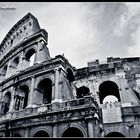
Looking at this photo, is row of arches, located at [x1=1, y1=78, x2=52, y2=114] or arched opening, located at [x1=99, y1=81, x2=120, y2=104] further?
arched opening, located at [x1=99, y1=81, x2=120, y2=104]

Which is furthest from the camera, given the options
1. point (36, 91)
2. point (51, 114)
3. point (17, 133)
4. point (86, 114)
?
point (36, 91)

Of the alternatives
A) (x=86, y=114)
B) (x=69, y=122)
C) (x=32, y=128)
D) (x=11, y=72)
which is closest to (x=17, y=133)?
(x=32, y=128)

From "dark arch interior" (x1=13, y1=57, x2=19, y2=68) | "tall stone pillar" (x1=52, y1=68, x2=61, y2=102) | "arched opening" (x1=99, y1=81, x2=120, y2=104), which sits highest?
"dark arch interior" (x1=13, y1=57, x2=19, y2=68)

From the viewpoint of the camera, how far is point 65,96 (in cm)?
1202

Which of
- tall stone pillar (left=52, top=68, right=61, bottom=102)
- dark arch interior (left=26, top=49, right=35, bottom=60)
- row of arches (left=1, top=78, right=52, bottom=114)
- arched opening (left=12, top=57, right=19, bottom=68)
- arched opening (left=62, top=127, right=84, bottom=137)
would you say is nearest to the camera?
arched opening (left=62, top=127, right=84, bottom=137)

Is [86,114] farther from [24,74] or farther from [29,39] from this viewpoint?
[29,39]

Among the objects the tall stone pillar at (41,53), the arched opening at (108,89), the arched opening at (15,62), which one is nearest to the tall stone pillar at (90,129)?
the arched opening at (108,89)

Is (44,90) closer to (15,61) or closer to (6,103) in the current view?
(6,103)

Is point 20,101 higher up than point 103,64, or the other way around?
point 103,64

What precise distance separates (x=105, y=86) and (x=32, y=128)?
7074 mm

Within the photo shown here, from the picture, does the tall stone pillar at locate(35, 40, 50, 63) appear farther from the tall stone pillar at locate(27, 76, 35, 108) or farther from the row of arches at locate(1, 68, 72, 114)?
the row of arches at locate(1, 68, 72, 114)

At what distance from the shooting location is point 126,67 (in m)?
15.4

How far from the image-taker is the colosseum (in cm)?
1050

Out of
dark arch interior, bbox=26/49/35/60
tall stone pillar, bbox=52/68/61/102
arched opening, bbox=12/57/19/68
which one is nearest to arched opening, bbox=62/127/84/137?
tall stone pillar, bbox=52/68/61/102
